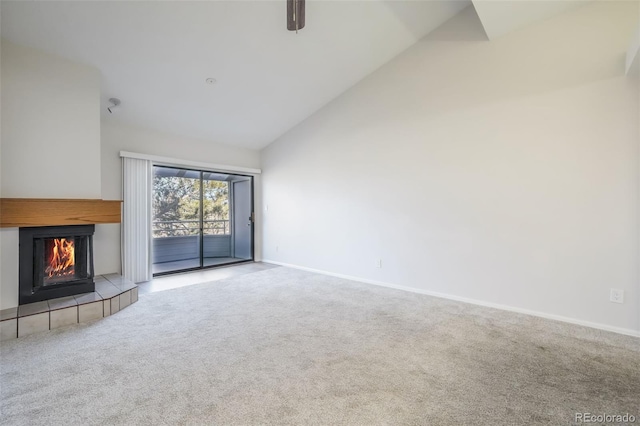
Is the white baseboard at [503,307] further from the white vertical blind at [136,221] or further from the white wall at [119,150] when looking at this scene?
the white wall at [119,150]

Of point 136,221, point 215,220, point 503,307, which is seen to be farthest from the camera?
point 215,220

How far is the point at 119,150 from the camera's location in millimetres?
4238

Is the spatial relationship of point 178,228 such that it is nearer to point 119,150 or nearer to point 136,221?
point 136,221

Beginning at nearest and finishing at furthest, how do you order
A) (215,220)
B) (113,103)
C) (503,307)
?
(503,307)
(113,103)
(215,220)

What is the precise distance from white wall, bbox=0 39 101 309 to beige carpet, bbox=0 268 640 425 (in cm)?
140

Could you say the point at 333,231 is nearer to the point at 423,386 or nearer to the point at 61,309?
the point at 423,386

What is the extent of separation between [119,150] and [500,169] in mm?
5259

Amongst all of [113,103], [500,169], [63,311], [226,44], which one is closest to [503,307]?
[500,169]

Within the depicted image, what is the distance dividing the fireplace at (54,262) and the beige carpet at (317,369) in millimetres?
589

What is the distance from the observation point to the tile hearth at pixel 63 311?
248 centimetres

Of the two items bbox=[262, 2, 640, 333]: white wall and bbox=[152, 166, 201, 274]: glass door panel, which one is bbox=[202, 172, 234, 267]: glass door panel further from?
bbox=[262, 2, 640, 333]: white wall

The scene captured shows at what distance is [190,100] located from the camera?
4086 millimetres

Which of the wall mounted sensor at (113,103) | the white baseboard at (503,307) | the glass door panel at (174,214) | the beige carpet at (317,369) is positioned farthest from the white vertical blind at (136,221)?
the white baseboard at (503,307)

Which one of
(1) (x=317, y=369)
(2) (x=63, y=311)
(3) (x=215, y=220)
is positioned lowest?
(1) (x=317, y=369)
